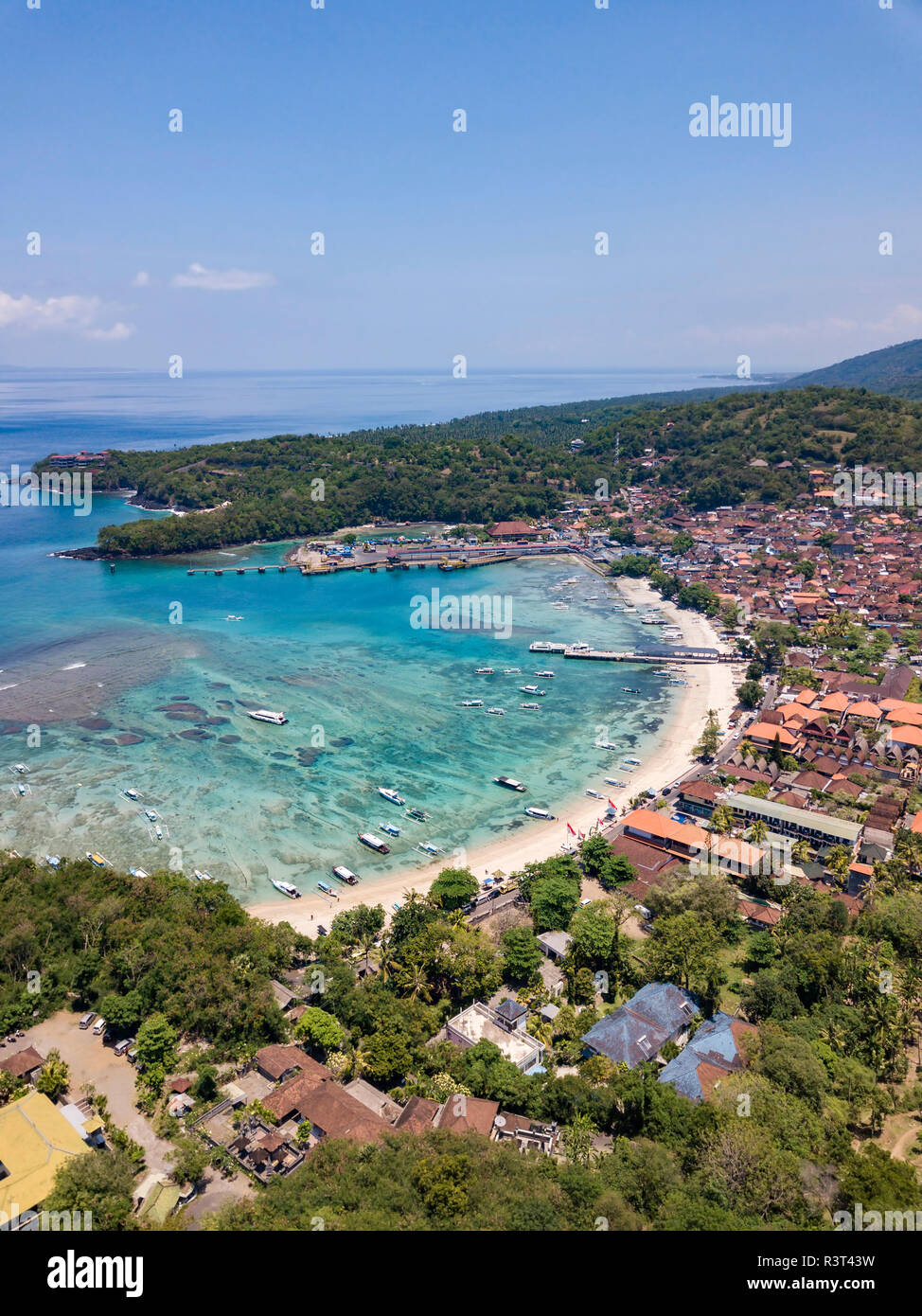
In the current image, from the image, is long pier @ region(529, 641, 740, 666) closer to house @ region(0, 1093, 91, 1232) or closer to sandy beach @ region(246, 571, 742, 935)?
sandy beach @ region(246, 571, 742, 935)

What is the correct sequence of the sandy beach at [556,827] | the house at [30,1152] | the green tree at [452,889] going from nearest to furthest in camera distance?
1. the house at [30,1152]
2. the green tree at [452,889]
3. the sandy beach at [556,827]

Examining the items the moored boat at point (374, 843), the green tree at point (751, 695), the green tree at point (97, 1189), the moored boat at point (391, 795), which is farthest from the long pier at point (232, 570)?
the green tree at point (97, 1189)

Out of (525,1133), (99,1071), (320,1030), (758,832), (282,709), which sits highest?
(282,709)

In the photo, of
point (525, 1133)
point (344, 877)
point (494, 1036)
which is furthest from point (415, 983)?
point (344, 877)

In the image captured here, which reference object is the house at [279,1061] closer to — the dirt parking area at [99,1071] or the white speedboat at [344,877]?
the dirt parking area at [99,1071]

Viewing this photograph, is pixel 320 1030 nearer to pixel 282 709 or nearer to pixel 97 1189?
pixel 97 1189

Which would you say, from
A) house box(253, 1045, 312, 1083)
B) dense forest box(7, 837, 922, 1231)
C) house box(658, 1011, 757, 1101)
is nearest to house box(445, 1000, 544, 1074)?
dense forest box(7, 837, 922, 1231)

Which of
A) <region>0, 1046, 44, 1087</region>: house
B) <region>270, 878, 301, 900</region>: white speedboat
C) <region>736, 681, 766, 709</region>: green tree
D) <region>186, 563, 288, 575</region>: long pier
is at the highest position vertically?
<region>186, 563, 288, 575</region>: long pier
